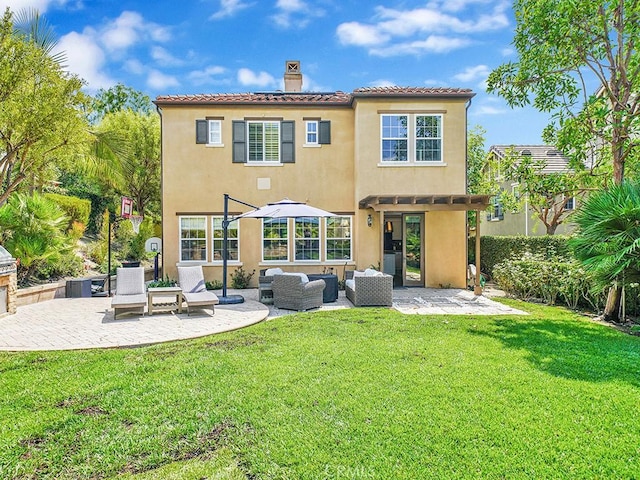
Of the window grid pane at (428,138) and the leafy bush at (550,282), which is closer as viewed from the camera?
the leafy bush at (550,282)

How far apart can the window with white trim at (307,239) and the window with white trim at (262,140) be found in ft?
9.18

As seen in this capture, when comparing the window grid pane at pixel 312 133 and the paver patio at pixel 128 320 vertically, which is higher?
the window grid pane at pixel 312 133

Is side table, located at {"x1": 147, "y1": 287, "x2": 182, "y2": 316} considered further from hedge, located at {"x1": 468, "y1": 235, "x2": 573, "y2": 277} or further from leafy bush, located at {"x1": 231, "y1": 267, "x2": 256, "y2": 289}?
hedge, located at {"x1": 468, "y1": 235, "x2": 573, "y2": 277}

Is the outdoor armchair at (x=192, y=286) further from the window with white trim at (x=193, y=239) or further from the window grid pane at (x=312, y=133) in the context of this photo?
the window grid pane at (x=312, y=133)

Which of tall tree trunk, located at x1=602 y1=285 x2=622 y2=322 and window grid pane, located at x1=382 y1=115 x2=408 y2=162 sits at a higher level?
window grid pane, located at x1=382 y1=115 x2=408 y2=162

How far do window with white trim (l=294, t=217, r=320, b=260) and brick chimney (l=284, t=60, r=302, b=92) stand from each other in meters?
6.79

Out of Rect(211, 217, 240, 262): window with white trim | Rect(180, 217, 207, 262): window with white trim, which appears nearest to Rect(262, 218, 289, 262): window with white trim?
Rect(211, 217, 240, 262): window with white trim

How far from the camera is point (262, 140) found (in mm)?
15359

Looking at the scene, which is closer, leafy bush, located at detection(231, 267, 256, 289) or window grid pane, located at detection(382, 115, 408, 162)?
leafy bush, located at detection(231, 267, 256, 289)

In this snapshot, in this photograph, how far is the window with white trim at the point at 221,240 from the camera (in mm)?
15188

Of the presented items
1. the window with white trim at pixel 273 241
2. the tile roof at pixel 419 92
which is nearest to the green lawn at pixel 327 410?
the window with white trim at pixel 273 241

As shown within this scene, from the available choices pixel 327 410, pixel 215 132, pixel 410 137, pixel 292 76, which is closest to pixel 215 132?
pixel 215 132

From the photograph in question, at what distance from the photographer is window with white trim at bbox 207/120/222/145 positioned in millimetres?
15242

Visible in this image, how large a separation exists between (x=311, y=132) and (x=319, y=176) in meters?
1.81
